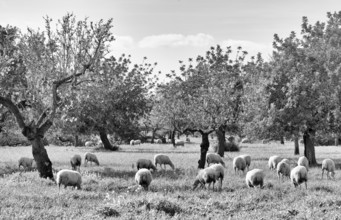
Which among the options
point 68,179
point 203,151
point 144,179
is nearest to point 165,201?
point 144,179

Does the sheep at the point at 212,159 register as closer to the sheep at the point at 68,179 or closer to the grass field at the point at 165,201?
the grass field at the point at 165,201

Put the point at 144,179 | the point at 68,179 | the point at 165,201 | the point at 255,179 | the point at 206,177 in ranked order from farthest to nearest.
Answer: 1. the point at 255,179
2. the point at 206,177
3. the point at 144,179
4. the point at 68,179
5. the point at 165,201

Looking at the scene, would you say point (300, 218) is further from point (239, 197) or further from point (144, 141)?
point (144, 141)

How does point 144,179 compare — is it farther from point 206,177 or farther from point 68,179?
point 68,179

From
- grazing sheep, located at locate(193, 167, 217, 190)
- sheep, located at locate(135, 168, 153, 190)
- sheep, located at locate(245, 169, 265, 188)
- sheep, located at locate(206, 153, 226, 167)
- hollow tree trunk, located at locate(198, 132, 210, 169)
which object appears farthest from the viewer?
sheep, located at locate(206, 153, 226, 167)

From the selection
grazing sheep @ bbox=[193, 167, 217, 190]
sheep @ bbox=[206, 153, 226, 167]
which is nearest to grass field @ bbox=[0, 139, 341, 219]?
grazing sheep @ bbox=[193, 167, 217, 190]

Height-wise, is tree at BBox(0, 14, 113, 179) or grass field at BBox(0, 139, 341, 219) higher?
tree at BBox(0, 14, 113, 179)

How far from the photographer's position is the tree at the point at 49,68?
78.2ft

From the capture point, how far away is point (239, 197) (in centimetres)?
1817

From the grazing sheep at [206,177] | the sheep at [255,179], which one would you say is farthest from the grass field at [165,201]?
the grazing sheep at [206,177]

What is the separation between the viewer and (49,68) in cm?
2389

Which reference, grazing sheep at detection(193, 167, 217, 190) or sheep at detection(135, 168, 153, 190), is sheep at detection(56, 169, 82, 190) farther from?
grazing sheep at detection(193, 167, 217, 190)

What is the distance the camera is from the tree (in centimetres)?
2383

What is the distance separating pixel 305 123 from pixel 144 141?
59.9 m
